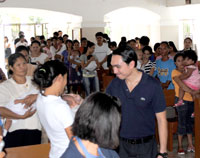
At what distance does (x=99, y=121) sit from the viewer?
1.64 m

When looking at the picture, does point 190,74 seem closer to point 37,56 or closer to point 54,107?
point 54,107

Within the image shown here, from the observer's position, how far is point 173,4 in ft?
51.0

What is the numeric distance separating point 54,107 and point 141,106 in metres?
0.81

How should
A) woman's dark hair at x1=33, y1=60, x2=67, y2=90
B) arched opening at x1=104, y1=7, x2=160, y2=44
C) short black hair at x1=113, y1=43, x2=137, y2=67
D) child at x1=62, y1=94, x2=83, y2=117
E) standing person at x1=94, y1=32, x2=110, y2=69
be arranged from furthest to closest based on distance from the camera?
arched opening at x1=104, y1=7, x2=160, y2=44 < standing person at x1=94, y1=32, x2=110, y2=69 < short black hair at x1=113, y1=43, x2=137, y2=67 < child at x1=62, y1=94, x2=83, y2=117 < woman's dark hair at x1=33, y1=60, x2=67, y2=90

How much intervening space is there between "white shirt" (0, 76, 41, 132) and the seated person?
5.92ft

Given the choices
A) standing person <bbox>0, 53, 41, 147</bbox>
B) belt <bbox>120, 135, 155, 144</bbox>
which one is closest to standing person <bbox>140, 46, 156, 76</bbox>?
standing person <bbox>0, 53, 41, 147</bbox>

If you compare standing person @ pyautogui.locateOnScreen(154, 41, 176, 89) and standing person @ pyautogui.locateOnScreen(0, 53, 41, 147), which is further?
standing person @ pyautogui.locateOnScreen(154, 41, 176, 89)

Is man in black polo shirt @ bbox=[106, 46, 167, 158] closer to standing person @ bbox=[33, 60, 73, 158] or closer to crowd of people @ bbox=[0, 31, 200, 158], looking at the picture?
crowd of people @ bbox=[0, 31, 200, 158]

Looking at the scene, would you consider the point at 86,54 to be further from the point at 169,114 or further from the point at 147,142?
the point at 147,142

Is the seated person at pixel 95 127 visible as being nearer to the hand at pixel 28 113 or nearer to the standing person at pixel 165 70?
the hand at pixel 28 113

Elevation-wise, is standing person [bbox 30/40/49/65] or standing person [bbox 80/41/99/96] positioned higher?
standing person [bbox 30/40/49/65]

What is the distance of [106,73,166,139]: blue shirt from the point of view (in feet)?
9.53

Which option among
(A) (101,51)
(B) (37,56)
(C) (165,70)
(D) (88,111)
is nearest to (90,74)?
(A) (101,51)

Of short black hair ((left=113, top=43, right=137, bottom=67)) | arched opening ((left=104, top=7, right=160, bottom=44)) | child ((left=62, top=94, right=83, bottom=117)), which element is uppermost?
arched opening ((left=104, top=7, right=160, bottom=44))
